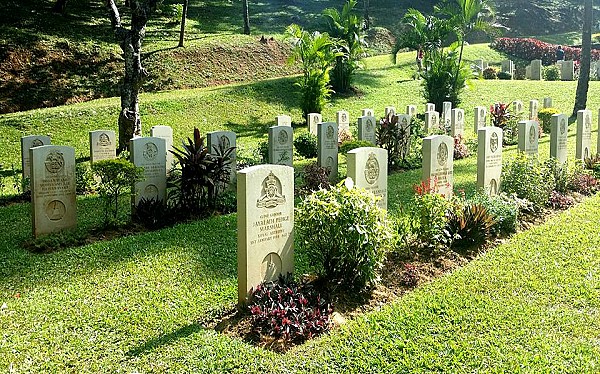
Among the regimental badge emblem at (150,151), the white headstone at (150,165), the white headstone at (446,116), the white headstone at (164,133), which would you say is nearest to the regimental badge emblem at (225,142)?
the white headstone at (150,165)

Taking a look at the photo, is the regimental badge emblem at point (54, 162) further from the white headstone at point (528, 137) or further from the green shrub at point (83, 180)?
the white headstone at point (528, 137)

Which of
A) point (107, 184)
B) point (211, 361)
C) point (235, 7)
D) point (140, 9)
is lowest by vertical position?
point (211, 361)

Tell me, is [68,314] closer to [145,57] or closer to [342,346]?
[342,346]

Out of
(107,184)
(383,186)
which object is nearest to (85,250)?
(107,184)

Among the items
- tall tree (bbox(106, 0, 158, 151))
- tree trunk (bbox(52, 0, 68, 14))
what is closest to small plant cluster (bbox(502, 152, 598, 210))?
tall tree (bbox(106, 0, 158, 151))

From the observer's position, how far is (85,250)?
26.4ft

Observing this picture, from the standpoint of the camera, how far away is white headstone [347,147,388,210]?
7.34m

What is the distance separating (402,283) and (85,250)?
14.5 feet

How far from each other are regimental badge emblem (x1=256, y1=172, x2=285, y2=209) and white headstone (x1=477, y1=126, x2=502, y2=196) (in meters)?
4.85

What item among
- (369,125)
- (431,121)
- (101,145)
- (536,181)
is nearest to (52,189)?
(101,145)

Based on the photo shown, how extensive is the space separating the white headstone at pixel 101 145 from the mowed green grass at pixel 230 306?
2697 mm

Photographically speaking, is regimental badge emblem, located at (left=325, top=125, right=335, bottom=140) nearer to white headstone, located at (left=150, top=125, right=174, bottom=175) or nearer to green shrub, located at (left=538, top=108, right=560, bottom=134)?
white headstone, located at (left=150, top=125, right=174, bottom=175)

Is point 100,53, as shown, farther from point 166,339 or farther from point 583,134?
point 166,339

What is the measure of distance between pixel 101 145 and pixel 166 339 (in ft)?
26.6
